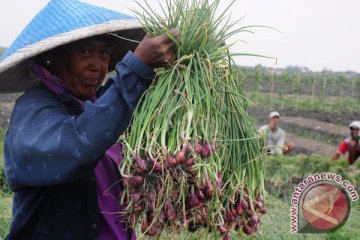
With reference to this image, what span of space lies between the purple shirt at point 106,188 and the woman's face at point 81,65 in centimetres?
3

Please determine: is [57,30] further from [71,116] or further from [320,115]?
[320,115]

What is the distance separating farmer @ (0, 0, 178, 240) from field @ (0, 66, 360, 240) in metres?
0.31

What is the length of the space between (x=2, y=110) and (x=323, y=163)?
10.6m

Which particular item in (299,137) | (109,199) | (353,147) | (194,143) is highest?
(194,143)

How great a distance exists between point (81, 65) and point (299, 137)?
45.7 feet

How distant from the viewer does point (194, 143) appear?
1.46m

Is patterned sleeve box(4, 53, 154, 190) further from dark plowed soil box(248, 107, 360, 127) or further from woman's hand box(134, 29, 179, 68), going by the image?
dark plowed soil box(248, 107, 360, 127)

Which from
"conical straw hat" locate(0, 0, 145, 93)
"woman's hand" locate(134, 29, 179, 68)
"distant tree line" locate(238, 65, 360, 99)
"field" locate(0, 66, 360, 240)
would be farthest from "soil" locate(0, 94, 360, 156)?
"woman's hand" locate(134, 29, 179, 68)

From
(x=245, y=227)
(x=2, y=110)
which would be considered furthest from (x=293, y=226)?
(x=2, y=110)

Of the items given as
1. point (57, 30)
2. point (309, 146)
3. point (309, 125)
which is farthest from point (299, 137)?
point (57, 30)

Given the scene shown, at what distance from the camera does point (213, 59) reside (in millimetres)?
1631

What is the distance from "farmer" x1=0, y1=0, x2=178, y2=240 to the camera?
1.49m

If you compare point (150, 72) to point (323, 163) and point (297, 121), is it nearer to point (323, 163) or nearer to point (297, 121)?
point (323, 163)

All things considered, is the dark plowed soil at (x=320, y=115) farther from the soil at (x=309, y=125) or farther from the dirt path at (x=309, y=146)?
the dirt path at (x=309, y=146)
